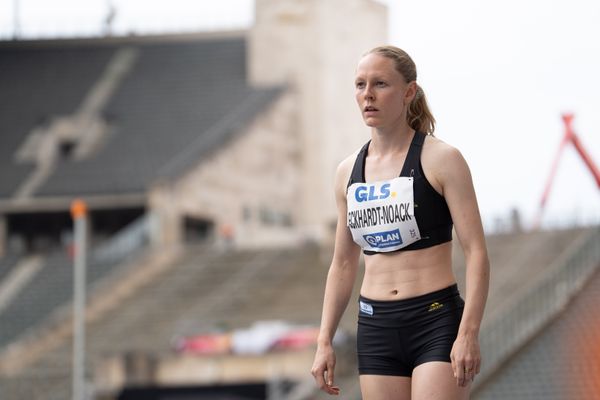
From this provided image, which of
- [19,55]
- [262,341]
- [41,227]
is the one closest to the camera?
[262,341]

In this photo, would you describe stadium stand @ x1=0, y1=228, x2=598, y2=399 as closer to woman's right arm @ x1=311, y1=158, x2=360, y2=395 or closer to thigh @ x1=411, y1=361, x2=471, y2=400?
woman's right arm @ x1=311, y1=158, x2=360, y2=395

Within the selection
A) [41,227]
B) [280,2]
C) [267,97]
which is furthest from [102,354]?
[280,2]

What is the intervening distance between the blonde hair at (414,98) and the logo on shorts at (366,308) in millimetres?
719

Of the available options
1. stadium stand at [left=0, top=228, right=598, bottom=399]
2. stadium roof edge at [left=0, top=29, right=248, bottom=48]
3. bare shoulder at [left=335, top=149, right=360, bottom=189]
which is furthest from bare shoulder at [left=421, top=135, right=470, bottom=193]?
stadium roof edge at [left=0, top=29, right=248, bottom=48]

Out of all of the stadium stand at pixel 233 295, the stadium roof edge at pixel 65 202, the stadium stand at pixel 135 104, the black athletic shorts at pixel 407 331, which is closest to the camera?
the black athletic shorts at pixel 407 331

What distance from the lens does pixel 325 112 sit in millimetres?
55125

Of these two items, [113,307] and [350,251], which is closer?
[350,251]

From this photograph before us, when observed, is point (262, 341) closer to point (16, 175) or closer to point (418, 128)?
point (16, 175)

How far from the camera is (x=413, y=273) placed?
5.77 metres

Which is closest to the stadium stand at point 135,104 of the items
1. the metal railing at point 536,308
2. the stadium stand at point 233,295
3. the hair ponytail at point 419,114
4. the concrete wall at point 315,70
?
the concrete wall at point 315,70

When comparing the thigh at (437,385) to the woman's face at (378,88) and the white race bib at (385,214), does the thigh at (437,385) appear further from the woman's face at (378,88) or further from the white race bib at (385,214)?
the woman's face at (378,88)

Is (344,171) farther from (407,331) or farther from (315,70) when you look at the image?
(315,70)

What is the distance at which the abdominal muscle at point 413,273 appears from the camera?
5734 mm

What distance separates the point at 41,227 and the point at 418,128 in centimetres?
4631
